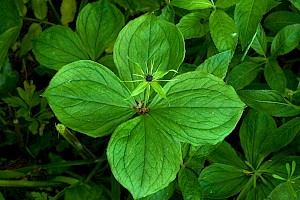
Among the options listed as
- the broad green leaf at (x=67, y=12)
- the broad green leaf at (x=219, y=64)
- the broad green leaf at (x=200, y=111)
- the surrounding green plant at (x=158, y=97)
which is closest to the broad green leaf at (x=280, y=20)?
the surrounding green plant at (x=158, y=97)

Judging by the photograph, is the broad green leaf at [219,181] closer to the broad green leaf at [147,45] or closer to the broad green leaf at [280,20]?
the broad green leaf at [147,45]

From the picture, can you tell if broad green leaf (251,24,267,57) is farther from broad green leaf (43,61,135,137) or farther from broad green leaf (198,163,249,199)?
broad green leaf (43,61,135,137)

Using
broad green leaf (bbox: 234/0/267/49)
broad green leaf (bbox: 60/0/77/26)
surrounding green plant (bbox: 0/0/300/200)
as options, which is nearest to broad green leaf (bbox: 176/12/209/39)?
surrounding green plant (bbox: 0/0/300/200)

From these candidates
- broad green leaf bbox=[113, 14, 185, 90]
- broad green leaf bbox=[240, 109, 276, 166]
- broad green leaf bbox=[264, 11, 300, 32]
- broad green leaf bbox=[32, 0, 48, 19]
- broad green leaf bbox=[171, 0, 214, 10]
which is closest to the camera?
broad green leaf bbox=[113, 14, 185, 90]

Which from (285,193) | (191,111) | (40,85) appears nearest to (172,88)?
(191,111)

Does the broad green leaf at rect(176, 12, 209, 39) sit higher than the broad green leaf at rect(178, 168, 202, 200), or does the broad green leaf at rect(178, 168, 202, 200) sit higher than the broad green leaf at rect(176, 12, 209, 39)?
the broad green leaf at rect(176, 12, 209, 39)

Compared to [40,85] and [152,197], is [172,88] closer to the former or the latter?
[152,197]

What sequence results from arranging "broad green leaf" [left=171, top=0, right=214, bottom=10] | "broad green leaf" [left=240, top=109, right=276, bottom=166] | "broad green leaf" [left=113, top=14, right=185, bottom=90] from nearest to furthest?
1. "broad green leaf" [left=113, top=14, right=185, bottom=90]
2. "broad green leaf" [left=171, top=0, right=214, bottom=10]
3. "broad green leaf" [left=240, top=109, right=276, bottom=166]
